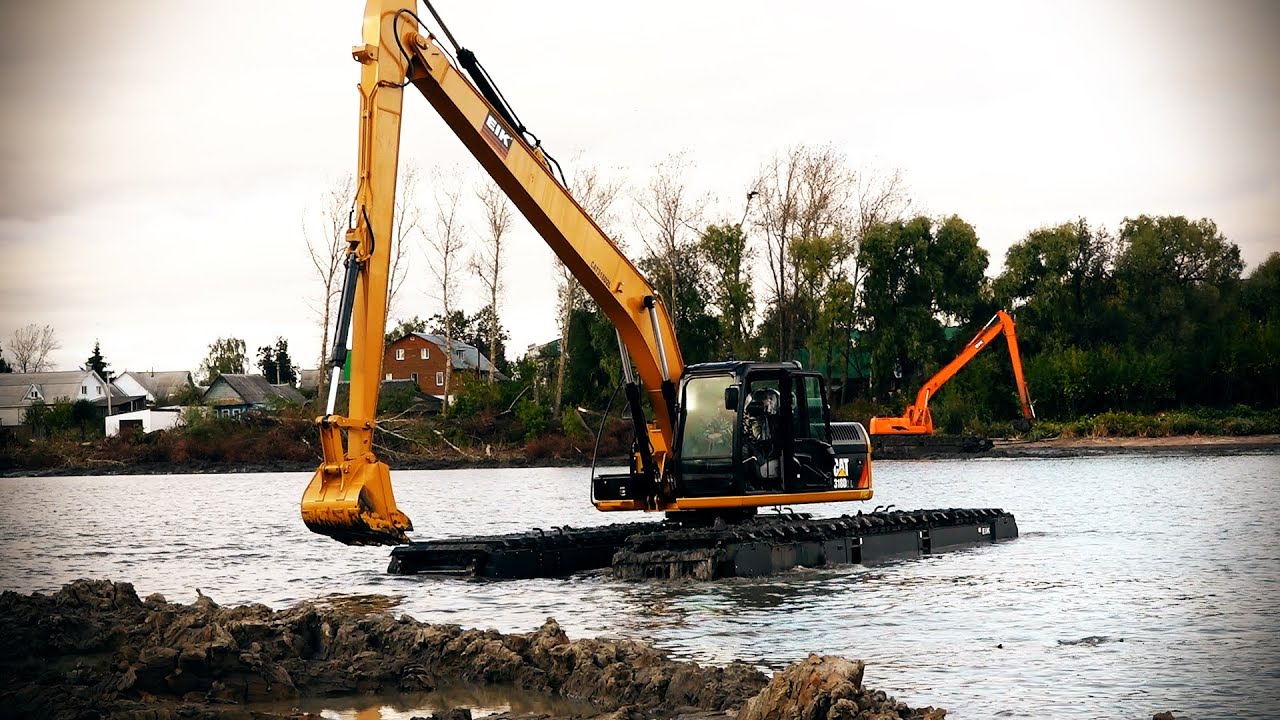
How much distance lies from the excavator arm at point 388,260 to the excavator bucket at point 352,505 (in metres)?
0.01

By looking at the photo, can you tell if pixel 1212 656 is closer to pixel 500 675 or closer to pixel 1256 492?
pixel 500 675

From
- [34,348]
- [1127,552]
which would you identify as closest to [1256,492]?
[1127,552]

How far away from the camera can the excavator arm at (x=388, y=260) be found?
1441 cm

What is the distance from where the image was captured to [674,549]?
18.8m

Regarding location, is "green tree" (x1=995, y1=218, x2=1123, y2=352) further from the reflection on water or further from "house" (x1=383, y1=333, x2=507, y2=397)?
the reflection on water

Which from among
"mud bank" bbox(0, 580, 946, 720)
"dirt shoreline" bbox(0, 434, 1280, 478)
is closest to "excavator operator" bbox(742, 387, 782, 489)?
"mud bank" bbox(0, 580, 946, 720)

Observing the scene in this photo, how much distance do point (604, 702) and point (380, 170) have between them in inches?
289

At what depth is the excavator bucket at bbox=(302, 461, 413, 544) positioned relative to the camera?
46.6 feet

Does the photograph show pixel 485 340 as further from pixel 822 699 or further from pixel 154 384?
pixel 822 699

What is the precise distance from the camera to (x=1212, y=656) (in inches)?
500

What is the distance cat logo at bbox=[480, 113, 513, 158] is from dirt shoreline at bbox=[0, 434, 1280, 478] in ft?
157

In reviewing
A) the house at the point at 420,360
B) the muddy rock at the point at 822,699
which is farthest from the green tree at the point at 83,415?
the muddy rock at the point at 822,699

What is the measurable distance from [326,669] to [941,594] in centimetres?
891

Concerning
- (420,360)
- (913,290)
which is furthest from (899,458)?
(420,360)
